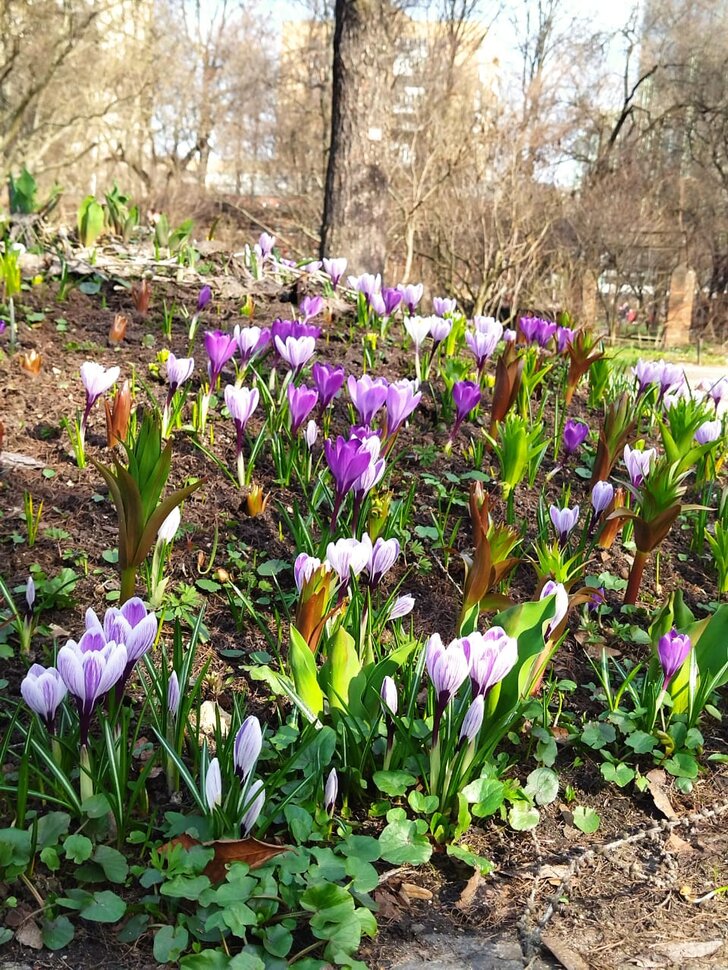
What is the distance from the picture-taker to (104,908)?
4.57 ft

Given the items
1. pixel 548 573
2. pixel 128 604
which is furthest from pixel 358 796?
pixel 548 573

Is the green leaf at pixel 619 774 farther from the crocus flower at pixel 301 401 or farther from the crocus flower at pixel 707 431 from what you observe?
the crocus flower at pixel 707 431

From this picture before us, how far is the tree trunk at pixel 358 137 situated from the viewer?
7.11 m

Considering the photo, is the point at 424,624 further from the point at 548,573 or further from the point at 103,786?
the point at 103,786

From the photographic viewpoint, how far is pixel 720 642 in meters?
2.13

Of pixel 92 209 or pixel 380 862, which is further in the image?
pixel 92 209

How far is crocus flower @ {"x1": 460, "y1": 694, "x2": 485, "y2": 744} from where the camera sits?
1.63 m

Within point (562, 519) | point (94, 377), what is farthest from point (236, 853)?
point (94, 377)

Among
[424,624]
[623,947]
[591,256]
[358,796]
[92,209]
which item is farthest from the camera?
[591,256]

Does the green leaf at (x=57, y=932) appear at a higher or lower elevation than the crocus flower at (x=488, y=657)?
lower

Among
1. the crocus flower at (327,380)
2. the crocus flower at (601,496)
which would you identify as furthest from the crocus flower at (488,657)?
the crocus flower at (327,380)

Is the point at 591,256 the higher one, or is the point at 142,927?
the point at 591,256

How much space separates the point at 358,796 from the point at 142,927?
53 centimetres

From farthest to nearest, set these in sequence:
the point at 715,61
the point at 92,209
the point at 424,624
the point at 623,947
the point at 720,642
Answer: the point at 715,61 < the point at 92,209 < the point at 424,624 < the point at 720,642 < the point at 623,947
